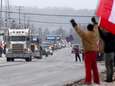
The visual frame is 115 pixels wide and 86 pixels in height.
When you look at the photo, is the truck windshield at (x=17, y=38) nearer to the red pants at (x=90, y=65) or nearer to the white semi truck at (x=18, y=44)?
the white semi truck at (x=18, y=44)

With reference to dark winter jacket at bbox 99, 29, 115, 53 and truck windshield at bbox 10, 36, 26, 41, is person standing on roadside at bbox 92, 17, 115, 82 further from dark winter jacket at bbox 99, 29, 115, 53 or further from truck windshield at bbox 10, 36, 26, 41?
truck windshield at bbox 10, 36, 26, 41

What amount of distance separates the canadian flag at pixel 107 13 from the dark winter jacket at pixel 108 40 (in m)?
2.50

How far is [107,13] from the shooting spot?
45.6 ft

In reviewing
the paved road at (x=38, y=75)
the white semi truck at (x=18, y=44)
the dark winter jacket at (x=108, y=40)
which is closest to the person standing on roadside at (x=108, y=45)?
the dark winter jacket at (x=108, y=40)

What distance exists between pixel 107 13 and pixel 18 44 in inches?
1404

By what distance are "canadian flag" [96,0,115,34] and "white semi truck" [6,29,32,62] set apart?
34.9m

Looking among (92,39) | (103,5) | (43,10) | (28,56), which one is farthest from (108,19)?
(43,10)

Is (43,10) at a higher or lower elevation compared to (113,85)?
higher

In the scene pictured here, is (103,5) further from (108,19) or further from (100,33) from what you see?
(100,33)

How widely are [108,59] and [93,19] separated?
167cm

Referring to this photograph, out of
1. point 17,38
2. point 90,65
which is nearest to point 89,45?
point 90,65

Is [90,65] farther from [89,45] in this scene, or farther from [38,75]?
[38,75]

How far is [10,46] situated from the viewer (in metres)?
49.0

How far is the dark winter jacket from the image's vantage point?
1673cm
